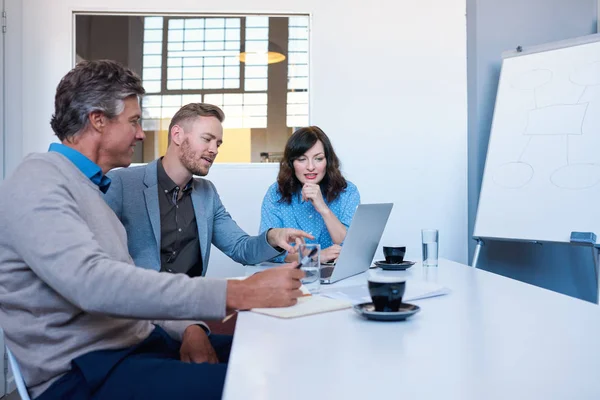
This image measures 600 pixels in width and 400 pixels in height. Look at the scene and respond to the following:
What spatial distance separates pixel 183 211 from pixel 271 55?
1601 mm

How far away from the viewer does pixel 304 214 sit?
2.80 meters

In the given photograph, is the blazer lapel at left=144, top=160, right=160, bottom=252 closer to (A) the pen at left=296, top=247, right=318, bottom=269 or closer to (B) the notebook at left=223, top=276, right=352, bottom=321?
(A) the pen at left=296, top=247, right=318, bottom=269

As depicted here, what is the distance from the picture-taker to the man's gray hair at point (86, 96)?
1.45 m

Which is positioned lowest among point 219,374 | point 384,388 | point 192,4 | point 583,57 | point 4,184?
point 219,374

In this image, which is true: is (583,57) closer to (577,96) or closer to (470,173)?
(577,96)

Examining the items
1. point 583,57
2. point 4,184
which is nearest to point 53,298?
point 4,184

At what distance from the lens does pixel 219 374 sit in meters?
1.21

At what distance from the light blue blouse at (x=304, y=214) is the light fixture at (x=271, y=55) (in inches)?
43.8

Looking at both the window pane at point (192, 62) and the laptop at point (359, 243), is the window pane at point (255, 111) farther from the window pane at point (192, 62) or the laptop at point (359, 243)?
the laptop at point (359, 243)

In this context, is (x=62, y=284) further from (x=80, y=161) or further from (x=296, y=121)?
(x=296, y=121)

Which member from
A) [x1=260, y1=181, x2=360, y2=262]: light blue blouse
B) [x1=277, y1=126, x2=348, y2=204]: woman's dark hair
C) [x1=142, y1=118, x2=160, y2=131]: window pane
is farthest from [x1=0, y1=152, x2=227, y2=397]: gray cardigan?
[x1=142, y1=118, x2=160, y2=131]: window pane

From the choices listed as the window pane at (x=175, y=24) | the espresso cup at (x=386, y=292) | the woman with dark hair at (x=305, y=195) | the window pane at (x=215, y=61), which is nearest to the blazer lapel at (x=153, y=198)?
the woman with dark hair at (x=305, y=195)

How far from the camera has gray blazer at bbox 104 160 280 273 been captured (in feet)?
6.98

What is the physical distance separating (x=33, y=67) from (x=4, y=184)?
2507 millimetres
